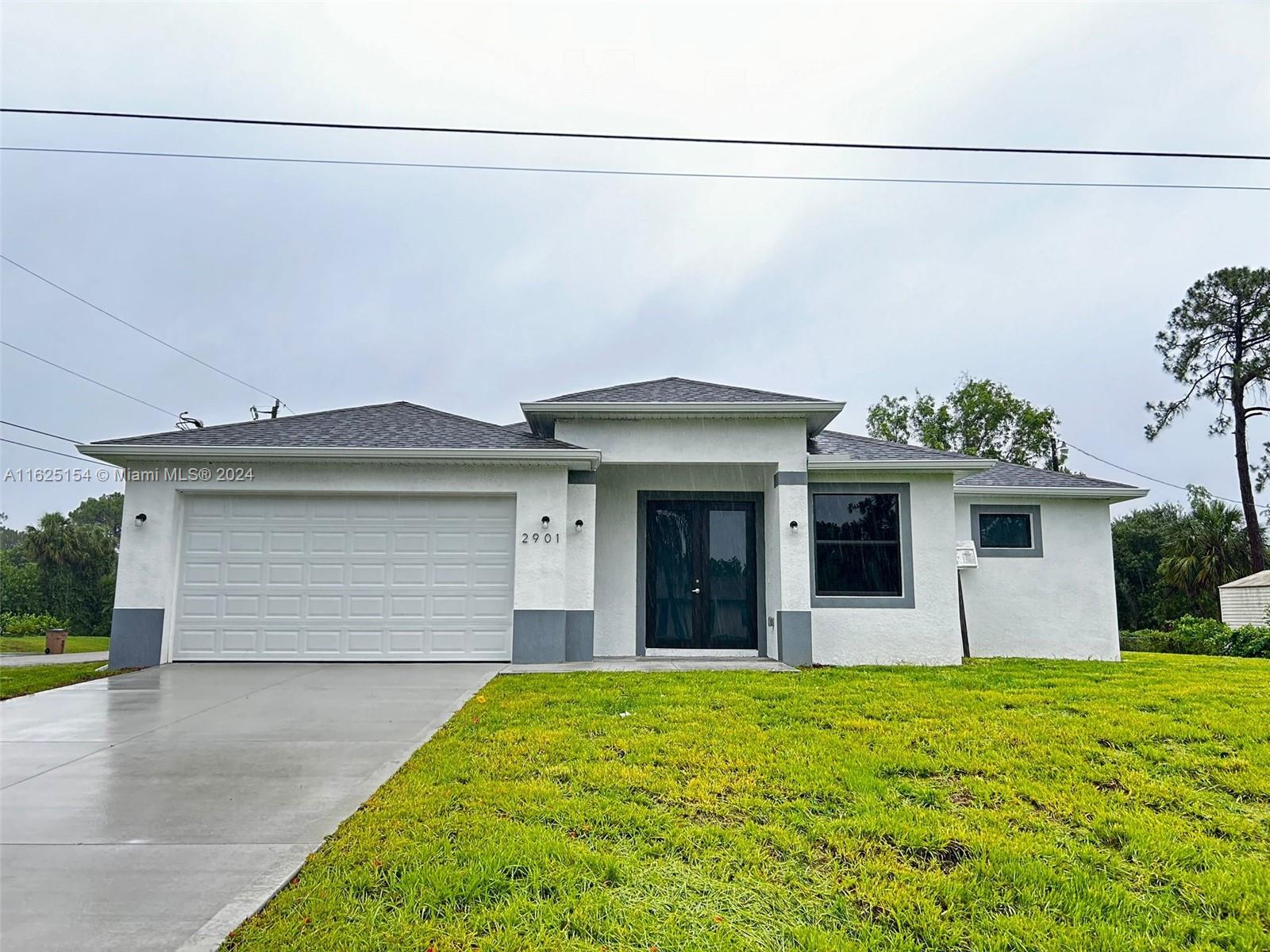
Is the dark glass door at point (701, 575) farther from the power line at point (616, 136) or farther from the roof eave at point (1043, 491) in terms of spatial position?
the power line at point (616, 136)

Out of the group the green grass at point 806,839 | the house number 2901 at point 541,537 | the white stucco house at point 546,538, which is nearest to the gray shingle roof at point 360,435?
the white stucco house at point 546,538

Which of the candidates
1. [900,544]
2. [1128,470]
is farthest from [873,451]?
[1128,470]

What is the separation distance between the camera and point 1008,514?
13188 millimetres

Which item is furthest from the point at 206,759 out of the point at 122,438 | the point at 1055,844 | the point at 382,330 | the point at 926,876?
the point at 382,330

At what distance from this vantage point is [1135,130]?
10398mm

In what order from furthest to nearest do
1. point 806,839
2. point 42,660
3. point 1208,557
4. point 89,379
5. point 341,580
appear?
point 1208,557
point 89,379
point 42,660
point 341,580
point 806,839

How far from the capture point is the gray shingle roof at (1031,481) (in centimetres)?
1320

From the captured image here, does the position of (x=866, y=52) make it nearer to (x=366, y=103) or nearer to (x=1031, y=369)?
(x=366, y=103)

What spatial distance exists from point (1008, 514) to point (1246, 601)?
12.6 meters

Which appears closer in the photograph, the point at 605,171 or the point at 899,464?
the point at 605,171

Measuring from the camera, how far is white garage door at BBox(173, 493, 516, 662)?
34.3 feet

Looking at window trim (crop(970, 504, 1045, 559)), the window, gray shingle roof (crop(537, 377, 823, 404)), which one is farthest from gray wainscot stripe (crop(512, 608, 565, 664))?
window trim (crop(970, 504, 1045, 559))

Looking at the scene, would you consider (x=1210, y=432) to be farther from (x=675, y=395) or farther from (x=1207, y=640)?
(x=675, y=395)

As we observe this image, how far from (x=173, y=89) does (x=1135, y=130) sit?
12720 millimetres
